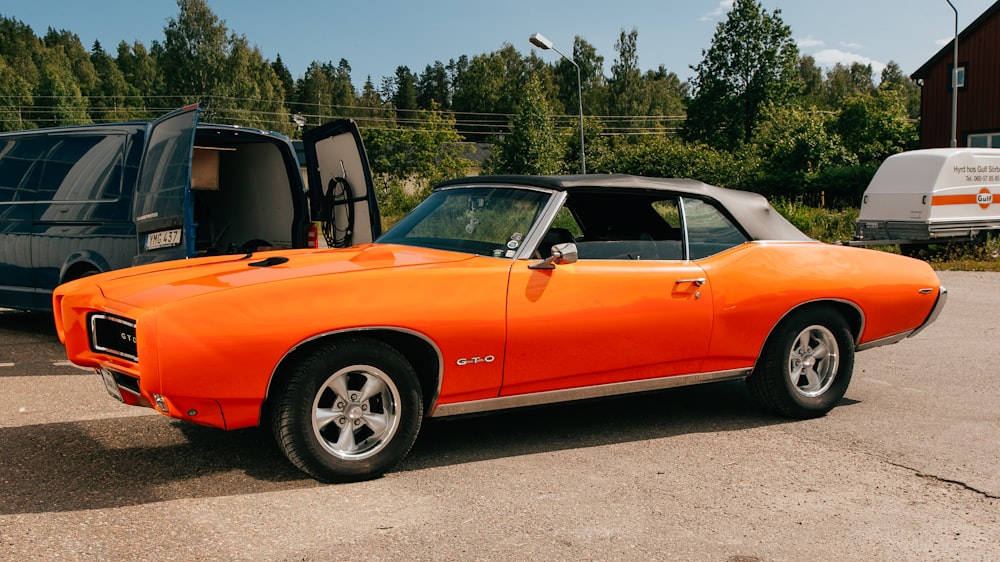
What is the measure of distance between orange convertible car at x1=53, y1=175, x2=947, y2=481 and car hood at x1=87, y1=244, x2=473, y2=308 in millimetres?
21

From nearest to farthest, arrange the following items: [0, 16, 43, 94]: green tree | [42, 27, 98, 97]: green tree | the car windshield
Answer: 1. the car windshield
2. [0, 16, 43, 94]: green tree
3. [42, 27, 98, 97]: green tree

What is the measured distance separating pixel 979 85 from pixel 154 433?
36832mm

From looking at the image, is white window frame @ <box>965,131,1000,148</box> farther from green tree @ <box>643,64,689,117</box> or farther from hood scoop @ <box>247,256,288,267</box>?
green tree @ <box>643,64,689,117</box>

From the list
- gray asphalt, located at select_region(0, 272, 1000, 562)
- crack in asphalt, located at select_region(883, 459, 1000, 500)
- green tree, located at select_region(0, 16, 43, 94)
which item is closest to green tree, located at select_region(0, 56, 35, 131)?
green tree, located at select_region(0, 16, 43, 94)

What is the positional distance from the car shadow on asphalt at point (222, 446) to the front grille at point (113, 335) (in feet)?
2.01

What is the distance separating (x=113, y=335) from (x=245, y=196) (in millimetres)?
4934

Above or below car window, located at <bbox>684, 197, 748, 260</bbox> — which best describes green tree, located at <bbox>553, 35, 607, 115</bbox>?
above

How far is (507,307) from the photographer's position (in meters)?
4.43

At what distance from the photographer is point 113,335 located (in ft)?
13.7

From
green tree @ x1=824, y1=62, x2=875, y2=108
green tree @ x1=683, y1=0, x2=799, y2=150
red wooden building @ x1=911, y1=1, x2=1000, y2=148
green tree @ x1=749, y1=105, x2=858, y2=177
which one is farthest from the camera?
green tree @ x1=824, y1=62, x2=875, y2=108

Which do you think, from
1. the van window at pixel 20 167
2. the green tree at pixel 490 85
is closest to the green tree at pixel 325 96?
the green tree at pixel 490 85

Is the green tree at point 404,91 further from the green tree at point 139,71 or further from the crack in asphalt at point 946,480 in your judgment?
the crack in asphalt at point 946,480

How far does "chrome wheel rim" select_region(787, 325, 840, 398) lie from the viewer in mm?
5500

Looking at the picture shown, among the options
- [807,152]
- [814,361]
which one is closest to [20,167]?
[814,361]
